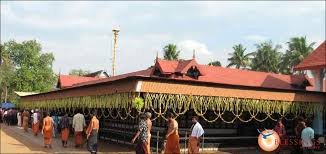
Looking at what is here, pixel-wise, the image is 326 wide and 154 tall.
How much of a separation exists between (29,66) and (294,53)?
122ft

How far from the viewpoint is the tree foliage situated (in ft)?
203

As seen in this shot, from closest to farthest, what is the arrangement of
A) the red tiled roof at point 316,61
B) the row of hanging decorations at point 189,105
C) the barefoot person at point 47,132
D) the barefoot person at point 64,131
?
the row of hanging decorations at point 189,105 < the barefoot person at point 47,132 < the barefoot person at point 64,131 < the red tiled roof at point 316,61

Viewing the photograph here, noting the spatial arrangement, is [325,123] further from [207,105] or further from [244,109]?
[207,105]

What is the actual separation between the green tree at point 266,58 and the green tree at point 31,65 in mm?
29276

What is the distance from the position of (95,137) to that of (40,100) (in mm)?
17482

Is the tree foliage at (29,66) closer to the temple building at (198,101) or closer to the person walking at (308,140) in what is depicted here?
the temple building at (198,101)

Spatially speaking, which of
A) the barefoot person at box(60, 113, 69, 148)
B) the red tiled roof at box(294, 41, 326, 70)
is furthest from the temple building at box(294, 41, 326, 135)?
the barefoot person at box(60, 113, 69, 148)

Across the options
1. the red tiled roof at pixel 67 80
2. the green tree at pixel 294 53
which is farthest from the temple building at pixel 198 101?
the green tree at pixel 294 53

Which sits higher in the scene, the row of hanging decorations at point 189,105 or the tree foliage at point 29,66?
the tree foliage at point 29,66

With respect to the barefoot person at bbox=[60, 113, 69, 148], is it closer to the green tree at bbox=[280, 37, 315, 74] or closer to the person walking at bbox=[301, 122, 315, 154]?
the person walking at bbox=[301, 122, 315, 154]

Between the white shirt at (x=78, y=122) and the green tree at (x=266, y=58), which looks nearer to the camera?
the white shirt at (x=78, y=122)

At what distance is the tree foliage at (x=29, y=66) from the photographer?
61775 millimetres

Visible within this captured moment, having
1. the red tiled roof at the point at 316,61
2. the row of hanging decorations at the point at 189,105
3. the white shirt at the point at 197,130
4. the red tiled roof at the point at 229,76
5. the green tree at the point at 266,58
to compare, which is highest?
the green tree at the point at 266,58

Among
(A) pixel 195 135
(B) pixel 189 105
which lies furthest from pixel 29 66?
(A) pixel 195 135
